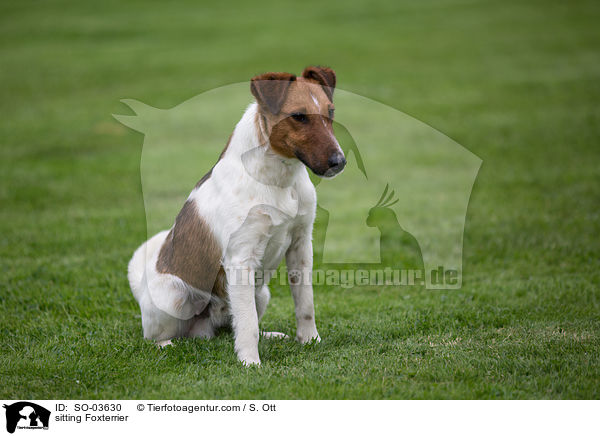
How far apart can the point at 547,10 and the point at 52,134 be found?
23.9 meters

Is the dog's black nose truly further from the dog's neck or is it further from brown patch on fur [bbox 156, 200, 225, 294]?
brown patch on fur [bbox 156, 200, 225, 294]

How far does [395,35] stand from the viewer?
2761cm

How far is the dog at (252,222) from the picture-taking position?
4.75 metres

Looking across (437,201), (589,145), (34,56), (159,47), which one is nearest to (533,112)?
(589,145)

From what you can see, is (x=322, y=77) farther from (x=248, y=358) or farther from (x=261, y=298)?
(x=248, y=358)

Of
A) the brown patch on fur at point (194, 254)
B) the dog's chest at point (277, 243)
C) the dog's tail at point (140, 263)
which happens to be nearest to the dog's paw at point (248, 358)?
the brown patch on fur at point (194, 254)

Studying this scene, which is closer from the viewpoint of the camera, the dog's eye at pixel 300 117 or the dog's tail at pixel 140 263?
the dog's eye at pixel 300 117

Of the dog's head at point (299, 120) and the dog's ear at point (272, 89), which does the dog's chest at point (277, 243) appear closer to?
the dog's head at point (299, 120)

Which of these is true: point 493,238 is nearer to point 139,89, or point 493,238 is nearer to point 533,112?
point 533,112

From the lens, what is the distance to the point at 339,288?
753 cm

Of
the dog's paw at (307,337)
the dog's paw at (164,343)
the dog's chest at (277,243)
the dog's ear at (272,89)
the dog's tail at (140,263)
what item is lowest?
the dog's paw at (164,343)
